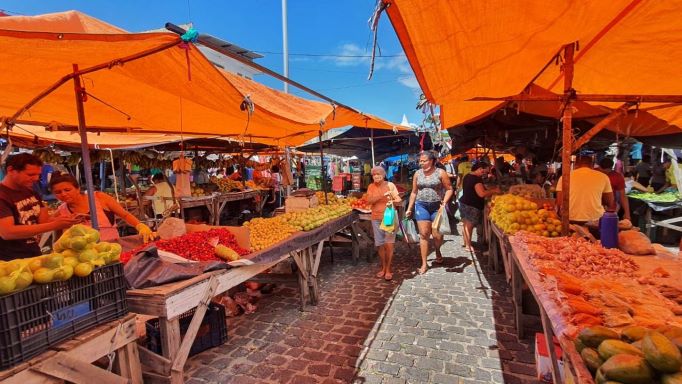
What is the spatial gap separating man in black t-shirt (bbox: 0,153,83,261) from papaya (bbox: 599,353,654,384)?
4344 mm

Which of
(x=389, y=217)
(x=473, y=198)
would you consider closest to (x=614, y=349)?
(x=389, y=217)

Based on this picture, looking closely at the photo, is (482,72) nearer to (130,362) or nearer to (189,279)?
(189,279)

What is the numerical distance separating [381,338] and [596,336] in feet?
8.93

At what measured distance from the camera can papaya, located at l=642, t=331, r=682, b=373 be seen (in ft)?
3.84

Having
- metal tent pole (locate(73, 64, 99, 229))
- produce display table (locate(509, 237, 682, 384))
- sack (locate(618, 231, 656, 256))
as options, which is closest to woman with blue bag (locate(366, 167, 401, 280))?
produce display table (locate(509, 237, 682, 384))

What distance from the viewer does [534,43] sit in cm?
282

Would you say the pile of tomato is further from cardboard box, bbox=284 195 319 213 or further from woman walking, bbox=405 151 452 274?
woman walking, bbox=405 151 452 274

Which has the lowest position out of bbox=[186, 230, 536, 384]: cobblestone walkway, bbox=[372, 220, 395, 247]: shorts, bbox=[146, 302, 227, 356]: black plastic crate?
bbox=[186, 230, 536, 384]: cobblestone walkway

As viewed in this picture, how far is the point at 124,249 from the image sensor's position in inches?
160

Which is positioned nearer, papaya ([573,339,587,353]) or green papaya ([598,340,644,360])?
green papaya ([598,340,644,360])

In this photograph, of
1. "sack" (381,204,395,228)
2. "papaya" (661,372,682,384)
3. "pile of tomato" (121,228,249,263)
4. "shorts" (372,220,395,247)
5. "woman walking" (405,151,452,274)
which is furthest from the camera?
"woman walking" (405,151,452,274)

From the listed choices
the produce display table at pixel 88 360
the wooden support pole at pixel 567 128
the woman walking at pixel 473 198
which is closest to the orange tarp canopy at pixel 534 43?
the wooden support pole at pixel 567 128

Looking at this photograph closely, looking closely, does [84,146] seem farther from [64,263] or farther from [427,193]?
[427,193]

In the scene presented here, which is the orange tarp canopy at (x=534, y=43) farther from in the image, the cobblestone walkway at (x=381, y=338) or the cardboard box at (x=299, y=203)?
the cardboard box at (x=299, y=203)
